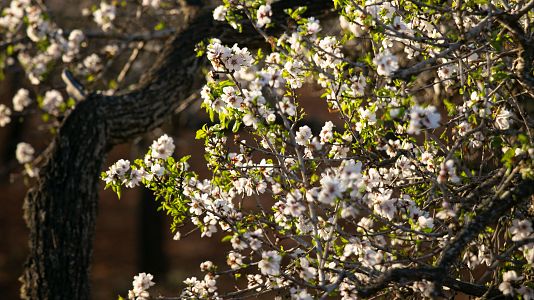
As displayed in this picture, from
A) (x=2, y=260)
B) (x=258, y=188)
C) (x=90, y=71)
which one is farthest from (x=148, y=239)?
(x=258, y=188)

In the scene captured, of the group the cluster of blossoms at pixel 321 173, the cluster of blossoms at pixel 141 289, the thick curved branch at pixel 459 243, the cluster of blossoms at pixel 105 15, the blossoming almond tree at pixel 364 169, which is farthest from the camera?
the cluster of blossoms at pixel 105 15

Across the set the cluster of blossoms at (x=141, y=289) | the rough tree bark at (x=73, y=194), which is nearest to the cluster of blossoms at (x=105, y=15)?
the rough tree bark at (x=73, y=194)

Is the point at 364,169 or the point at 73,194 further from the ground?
the point at 73,194

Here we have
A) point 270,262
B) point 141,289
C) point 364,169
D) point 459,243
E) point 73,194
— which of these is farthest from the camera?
point 73,194

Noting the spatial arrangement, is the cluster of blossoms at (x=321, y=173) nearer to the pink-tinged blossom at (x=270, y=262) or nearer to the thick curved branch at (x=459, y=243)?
the pink-tinged blossom at (x=270, y=262)

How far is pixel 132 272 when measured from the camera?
47.4 ft

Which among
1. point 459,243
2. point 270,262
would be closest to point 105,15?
point 270,262

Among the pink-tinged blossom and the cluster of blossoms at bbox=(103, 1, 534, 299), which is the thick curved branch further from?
the pink-tinged blossom

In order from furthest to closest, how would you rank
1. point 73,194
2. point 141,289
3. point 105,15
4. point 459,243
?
point 105,15, point 73,194, point 141,289, point 459,243

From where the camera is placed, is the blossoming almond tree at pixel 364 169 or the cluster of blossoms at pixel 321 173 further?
the cluster of blossoms at pixel 321 173

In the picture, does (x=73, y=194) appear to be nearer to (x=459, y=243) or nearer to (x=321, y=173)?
(x=321, y=173)

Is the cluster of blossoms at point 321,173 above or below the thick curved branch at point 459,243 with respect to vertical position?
above

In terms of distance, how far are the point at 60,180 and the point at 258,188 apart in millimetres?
2132

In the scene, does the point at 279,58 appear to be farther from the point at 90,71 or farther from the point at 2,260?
the point at 2,260
